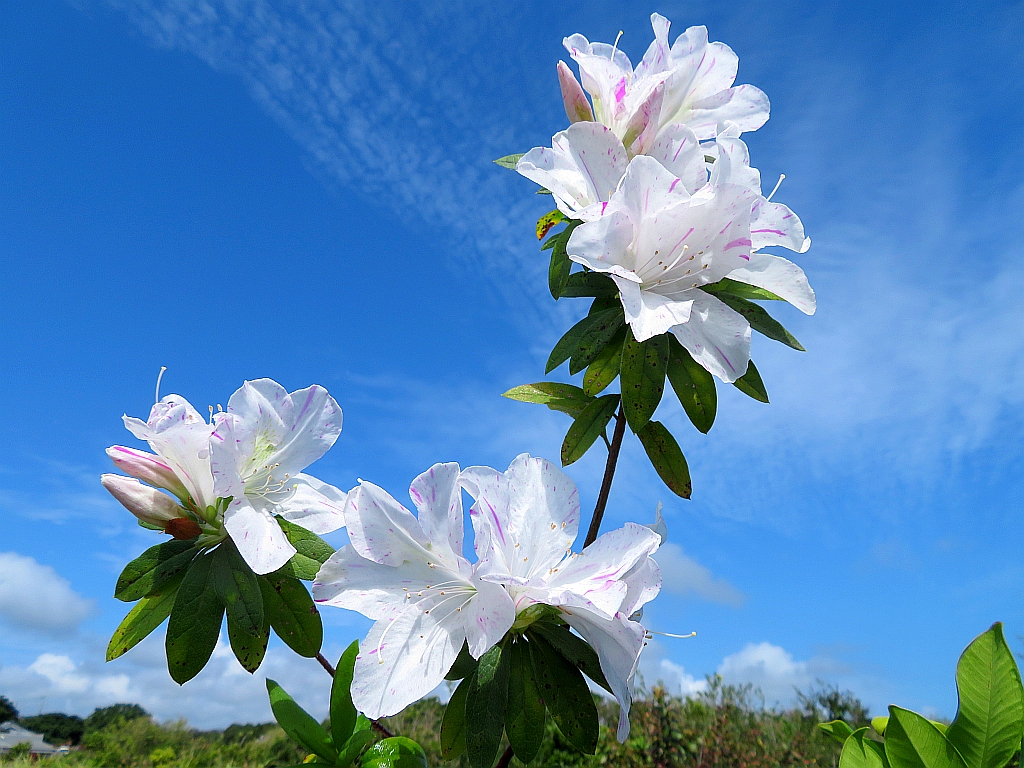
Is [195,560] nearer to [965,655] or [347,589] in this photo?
[347,589]

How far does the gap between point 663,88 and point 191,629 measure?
6.88ft

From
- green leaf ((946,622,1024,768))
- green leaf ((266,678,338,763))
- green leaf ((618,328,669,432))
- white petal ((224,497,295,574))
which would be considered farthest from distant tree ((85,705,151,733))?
green leaf ((946,622,1024,768))

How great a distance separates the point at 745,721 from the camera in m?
8.14

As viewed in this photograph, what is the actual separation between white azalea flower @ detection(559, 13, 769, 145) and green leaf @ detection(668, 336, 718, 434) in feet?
2.25

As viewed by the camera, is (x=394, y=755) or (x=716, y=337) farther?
(x=394, y=755)

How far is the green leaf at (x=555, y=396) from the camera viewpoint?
247 cm

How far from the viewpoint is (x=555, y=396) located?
248cm

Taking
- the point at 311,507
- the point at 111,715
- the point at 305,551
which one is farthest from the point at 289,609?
the point at 111,715

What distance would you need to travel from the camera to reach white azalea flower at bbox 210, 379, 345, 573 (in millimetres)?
1990

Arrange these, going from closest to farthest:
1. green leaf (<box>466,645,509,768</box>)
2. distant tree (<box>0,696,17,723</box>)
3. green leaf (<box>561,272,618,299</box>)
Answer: green leaf (<box>466,645,509,768</box>)
green leaf (<box>561,272,618,299</box>)
distant tree (<box>0,696,17,723</box>)

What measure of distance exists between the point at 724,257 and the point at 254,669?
1.75m

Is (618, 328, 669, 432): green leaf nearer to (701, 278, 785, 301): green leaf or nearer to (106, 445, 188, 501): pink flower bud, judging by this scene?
(701, 278, 785, 301): green leaf

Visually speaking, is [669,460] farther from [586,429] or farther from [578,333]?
[578,333]

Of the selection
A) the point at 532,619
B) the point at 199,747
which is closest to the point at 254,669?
the point at 532,619
